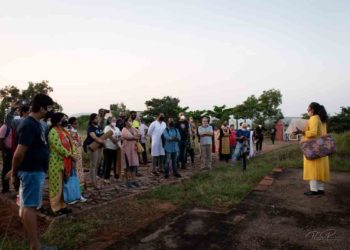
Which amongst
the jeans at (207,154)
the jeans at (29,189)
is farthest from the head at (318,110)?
the jeans at (29,189)

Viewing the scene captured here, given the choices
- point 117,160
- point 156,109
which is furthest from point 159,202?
point 156,109

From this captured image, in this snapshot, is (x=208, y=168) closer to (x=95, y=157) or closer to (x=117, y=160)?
(x=117, y=160)

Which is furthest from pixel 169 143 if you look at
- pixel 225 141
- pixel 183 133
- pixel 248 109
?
pixel 248 109

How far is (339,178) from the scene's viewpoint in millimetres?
8164

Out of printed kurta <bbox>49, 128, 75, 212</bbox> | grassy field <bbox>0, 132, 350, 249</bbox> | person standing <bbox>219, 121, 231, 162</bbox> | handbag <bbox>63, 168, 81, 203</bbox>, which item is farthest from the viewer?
person standing <bbox>219, 121, 231, 162</bbox>

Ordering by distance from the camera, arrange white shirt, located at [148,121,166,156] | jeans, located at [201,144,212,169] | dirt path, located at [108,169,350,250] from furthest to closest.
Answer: jeans, located at [201,144,212,169] < white shirt, located at [148,121,166,156] < dirt path, located at [108,169,350,250]

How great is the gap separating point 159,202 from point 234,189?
1.89 meters

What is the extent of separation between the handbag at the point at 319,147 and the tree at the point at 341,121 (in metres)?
26.4

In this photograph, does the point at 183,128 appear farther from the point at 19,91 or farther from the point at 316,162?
the point at 19,91

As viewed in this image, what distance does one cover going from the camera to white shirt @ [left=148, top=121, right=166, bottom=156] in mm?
8836

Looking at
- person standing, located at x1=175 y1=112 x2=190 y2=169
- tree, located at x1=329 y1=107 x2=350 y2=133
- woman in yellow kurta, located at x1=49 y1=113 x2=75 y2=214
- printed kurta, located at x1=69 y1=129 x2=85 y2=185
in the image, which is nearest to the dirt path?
woman in yellow kurta, located at x1=49 y1=113 x2=75 y2=214

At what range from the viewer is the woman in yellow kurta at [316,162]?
20.8ft

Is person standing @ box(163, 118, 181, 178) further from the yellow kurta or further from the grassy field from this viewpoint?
the yellow kurta

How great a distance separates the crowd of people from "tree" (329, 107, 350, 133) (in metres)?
23.0
